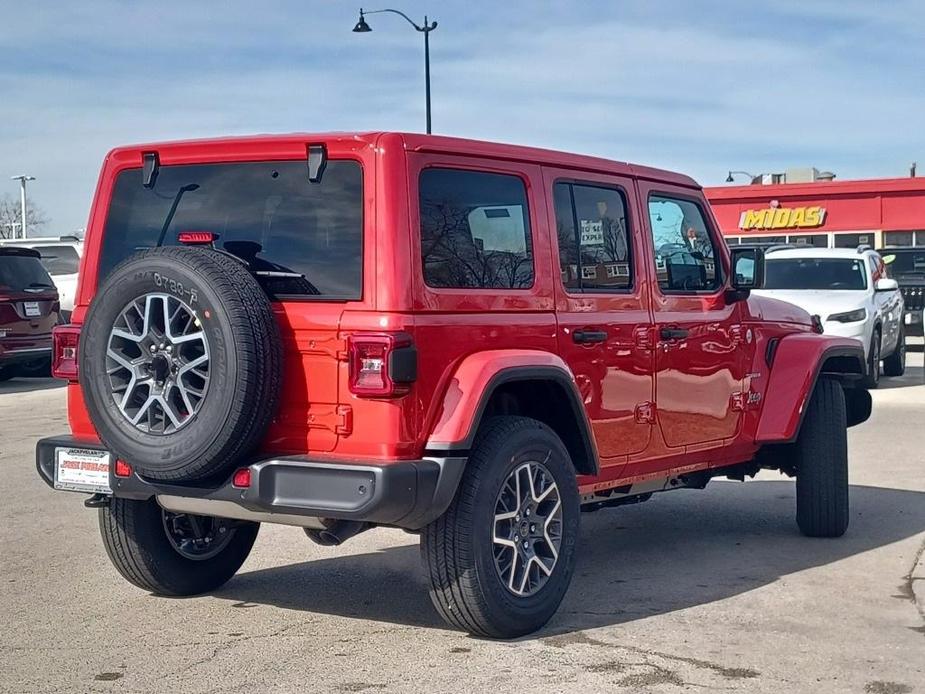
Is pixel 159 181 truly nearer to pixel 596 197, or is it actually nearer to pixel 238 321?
pixel 238 321

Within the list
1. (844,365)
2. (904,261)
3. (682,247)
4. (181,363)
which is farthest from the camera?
(904,261)

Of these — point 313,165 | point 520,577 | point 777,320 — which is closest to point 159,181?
point 313,165

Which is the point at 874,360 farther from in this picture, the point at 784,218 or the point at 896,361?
the point at 784,218

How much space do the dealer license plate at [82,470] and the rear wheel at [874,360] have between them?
42.8 ft

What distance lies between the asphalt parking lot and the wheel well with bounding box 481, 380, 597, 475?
2.26ft

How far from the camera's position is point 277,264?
5.42 m

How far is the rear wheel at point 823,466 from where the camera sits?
7691 mm

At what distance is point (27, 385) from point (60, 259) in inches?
160

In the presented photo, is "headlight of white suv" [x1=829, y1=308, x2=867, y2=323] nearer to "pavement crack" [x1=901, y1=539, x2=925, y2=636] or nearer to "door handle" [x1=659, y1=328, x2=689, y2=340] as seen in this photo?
"pavement crack" [x1=901, y1=539, x2=925, y2=636]

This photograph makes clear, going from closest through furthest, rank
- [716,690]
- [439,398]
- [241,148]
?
1. [716,690]
2. [439,398]
3. [241,148]

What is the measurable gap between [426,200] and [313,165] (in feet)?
1.51

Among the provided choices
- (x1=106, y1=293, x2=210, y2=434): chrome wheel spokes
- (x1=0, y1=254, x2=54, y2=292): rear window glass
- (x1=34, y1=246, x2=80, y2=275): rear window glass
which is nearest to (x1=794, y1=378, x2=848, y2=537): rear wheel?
(x1=106, y1=293, x2=210, y2=434): chrome wheel spokes

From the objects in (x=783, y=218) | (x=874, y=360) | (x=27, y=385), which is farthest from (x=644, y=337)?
(x=783, y=218)

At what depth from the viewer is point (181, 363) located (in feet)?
17.0
